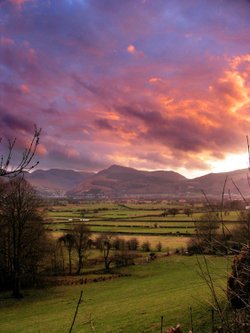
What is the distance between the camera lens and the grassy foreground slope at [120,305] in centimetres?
2634

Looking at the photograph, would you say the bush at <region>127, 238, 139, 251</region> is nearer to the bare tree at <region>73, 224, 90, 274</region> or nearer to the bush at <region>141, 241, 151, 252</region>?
the bush at <region>141, 241, 151, 252</region>

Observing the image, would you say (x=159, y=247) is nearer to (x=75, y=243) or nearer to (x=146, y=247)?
(x=146, y=247)

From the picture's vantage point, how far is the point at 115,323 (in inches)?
1094

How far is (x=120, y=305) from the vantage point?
35.9 meters

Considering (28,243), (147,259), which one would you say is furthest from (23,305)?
(147,259)

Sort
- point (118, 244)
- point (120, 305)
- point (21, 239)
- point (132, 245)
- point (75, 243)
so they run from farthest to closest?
point (132, 245)
point (118, 244)
point (75, 243)
point (21, 239)
point (120, 305)

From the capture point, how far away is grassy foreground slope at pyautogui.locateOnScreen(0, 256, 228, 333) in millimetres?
26344

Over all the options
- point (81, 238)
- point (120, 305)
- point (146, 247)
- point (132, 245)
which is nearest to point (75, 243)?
point (81, 238)

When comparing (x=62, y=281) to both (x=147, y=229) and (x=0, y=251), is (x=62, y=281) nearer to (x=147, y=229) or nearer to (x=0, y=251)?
(x=0, y=251)

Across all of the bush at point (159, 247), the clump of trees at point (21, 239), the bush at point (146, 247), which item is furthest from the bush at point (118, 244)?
the clump of trees at point (21, 239)

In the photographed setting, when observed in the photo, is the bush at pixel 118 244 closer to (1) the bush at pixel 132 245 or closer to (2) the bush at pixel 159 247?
(1) the bush at pixel 132 245

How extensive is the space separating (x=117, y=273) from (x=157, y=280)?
1219cm

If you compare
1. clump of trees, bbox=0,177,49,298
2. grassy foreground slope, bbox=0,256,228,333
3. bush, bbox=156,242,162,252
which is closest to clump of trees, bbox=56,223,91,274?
grassy foreground slope, bbox=0,256,228,333

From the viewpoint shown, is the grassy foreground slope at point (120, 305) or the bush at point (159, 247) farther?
the bush at point (159, 247)
